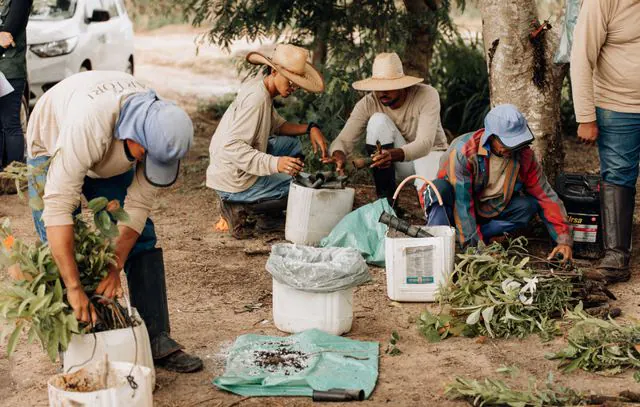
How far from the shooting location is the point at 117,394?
3.37m

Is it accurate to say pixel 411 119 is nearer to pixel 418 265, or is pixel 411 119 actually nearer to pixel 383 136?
pixel 383 136

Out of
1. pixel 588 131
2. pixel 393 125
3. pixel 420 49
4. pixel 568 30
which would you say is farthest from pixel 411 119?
pixel 420 49

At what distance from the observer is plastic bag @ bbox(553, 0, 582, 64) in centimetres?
585

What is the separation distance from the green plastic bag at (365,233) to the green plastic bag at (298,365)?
1.37 meters

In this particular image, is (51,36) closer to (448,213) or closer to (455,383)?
(448,213)

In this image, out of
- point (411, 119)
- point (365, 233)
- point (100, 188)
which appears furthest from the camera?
point (411, 119)

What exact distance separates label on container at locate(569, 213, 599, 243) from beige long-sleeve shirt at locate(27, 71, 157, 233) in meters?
3.03

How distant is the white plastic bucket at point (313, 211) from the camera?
6.16 m

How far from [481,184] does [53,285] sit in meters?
2.72

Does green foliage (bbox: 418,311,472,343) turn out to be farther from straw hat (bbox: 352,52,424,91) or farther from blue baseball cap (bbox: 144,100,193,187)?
straw hat (bbox: 352,52,424,91)

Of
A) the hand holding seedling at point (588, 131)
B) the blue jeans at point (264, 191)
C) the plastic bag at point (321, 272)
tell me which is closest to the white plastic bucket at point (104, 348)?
the plastic bag at point (321, 272)

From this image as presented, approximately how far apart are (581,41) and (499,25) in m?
1.16

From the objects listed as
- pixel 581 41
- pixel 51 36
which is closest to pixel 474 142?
pixel 581 41

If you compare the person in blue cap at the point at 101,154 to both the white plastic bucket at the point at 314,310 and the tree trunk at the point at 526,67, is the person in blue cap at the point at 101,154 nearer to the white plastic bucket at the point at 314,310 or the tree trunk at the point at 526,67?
the white plastic bucket at the point at 314,310
